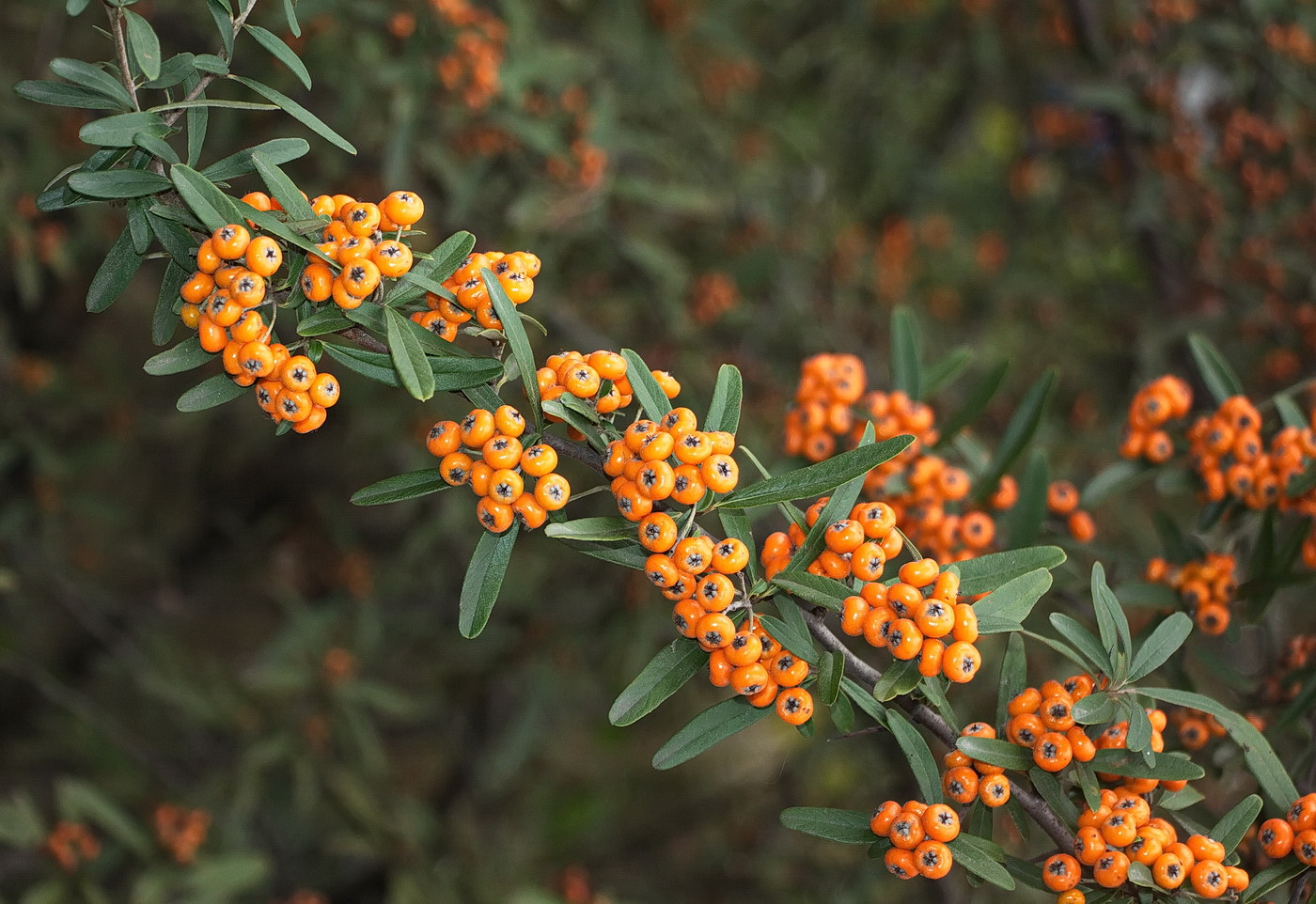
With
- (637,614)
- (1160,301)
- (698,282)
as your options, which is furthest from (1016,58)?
(637,614)

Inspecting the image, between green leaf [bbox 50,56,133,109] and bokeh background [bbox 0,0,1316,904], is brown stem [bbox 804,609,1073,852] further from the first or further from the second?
green leaf [bbox 50,56,133,109]

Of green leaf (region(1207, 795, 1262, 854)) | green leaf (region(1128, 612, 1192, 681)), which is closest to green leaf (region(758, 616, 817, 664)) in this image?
green leaf (region(1128, 612, 1192, 681))

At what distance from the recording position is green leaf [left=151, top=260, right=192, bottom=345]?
4.70ft

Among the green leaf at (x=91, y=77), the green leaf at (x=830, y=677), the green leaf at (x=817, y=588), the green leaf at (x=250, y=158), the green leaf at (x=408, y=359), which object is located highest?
the green leaf at (x=91, y=77)

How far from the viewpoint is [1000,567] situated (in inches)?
58.4

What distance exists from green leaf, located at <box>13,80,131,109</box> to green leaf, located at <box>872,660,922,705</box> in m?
1.36

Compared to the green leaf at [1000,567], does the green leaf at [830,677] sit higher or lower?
lower

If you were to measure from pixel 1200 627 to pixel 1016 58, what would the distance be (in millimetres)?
3406

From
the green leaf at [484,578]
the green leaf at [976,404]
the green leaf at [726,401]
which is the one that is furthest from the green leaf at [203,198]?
the green leaf at [976,404]

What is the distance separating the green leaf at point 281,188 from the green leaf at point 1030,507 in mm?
1467

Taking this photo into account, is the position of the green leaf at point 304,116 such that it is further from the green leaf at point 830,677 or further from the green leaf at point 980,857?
the green leaf at point 980,857

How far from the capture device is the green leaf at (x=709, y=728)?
1439 mm

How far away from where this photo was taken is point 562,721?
445 centimetres

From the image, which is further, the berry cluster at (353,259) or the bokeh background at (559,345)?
the bokeh background at (559,345)
